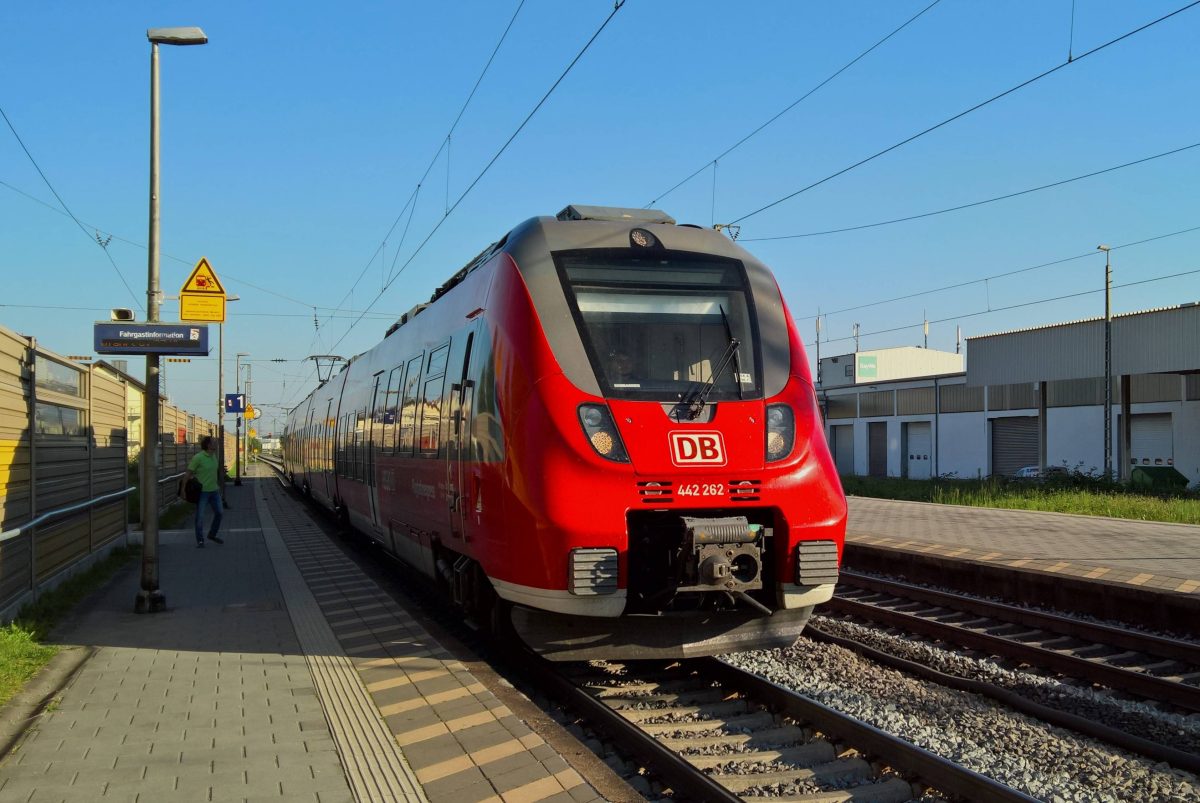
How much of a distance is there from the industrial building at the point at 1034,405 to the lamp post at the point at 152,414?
25298 millimetres

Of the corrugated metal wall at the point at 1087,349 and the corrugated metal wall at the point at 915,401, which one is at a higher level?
the corrugated metal wall at the point at 1087,349

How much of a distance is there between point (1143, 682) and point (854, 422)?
48686 millimetres

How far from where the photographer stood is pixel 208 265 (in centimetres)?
1045

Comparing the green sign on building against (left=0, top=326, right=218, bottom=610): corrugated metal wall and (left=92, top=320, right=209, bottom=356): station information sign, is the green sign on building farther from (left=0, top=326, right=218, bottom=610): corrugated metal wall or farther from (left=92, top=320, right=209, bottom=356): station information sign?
(left=92, top=320, right=209, bottom=356): station information sign

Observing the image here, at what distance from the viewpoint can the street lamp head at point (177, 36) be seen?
33.9ft

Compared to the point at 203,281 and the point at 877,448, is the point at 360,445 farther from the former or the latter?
the point at 877,448

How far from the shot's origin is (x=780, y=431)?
633 centimetres

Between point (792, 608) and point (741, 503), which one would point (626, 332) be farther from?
point (792, 608)

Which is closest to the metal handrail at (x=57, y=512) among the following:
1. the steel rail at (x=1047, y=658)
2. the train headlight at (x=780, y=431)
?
the train headlight at (x=780, y=431)

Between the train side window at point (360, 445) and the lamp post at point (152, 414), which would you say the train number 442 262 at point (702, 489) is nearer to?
the lamp post at point (152, 414)

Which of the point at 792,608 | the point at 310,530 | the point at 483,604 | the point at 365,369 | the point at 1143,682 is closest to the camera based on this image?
the point at 792,608

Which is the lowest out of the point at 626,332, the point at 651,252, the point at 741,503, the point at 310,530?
the point at 310,530

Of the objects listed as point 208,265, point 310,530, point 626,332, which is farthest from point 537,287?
point 310,530

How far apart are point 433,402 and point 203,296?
11.3ft
